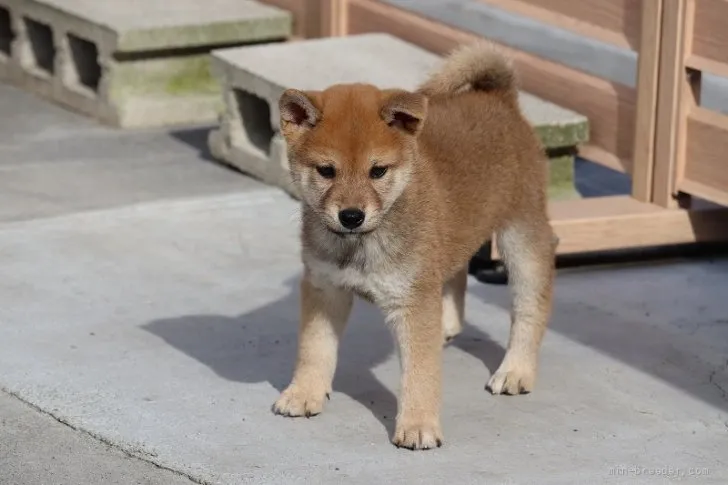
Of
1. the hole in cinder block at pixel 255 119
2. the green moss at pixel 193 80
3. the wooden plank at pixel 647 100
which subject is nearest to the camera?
the wooden plank at pixel 647 100

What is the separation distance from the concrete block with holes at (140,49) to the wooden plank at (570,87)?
97 centimetres

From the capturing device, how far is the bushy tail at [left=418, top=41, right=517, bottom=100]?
541 centimetres

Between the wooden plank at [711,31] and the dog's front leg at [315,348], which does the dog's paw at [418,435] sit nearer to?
the dog's front leg at [315,348]

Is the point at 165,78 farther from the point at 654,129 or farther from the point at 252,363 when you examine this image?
the point at 252,363

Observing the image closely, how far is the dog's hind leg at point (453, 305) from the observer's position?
5.64 meters

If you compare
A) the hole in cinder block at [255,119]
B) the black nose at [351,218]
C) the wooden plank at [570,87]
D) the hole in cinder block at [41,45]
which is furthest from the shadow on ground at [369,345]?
the hole in cinder block at [41,45]

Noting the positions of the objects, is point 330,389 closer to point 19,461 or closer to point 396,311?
point 396,311

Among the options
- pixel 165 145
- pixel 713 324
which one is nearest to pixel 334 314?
pixel 713 324

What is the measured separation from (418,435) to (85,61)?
4796mm

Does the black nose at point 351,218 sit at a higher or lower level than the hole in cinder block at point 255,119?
higher

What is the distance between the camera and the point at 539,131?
22.7 feet

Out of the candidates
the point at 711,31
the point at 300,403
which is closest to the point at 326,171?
the point at 300,403

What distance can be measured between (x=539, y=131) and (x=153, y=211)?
170 centimetres

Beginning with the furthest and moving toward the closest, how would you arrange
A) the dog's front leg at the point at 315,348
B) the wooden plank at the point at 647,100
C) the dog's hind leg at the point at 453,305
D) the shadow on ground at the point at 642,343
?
the wooden plank at the point at 647,100 < the dog's hind leg at the point at 453,305 < the shadow on ground at the point at 642,343 < the dog's front leg at the point at 315,348
